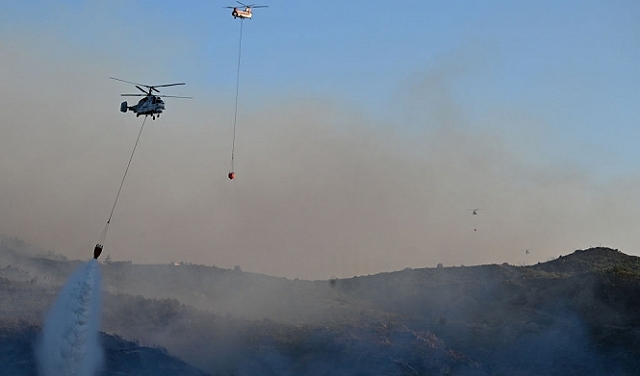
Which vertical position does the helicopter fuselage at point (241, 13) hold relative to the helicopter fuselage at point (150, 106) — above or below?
above

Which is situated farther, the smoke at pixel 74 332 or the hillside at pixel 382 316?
the hillside at pixel 382 316

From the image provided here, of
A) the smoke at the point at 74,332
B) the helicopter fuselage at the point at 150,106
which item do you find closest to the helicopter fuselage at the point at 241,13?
the helicopter fuselage at the point at 150,106

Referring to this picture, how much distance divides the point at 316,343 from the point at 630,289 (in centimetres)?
2611

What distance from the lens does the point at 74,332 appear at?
53781mm

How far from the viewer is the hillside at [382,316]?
56375 mm

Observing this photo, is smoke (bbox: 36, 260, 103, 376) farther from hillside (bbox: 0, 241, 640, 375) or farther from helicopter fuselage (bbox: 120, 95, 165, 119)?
helicopter fuselage (bbox: 120, 95, 165, 119)

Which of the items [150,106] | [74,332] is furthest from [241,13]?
[74,332]

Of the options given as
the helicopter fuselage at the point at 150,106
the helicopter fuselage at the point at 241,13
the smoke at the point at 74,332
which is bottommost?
the smoke at the point at 74,332

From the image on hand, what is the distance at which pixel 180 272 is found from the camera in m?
83.9

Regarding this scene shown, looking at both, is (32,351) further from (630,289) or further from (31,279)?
(630,289)

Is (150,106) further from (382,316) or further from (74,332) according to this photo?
(382,316)

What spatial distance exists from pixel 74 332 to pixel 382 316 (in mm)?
25590

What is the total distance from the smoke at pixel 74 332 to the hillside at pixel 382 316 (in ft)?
11.5

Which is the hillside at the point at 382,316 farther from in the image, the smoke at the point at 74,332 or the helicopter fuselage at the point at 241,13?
the helicopter fuselage at the point at 241,13
